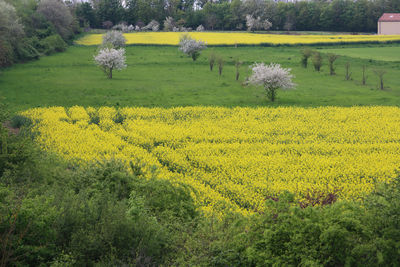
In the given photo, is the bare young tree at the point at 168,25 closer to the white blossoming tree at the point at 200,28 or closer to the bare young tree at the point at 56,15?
the white blossoming tree at the point at 200,28

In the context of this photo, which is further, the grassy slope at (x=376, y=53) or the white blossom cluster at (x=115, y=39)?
the white blossom cluster at (x=115, y=39)

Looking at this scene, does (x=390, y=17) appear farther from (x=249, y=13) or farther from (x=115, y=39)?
(x=115, y=39)

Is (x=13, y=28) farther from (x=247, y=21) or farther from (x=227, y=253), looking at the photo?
(x=247, y=21)

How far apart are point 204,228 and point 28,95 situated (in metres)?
29.3

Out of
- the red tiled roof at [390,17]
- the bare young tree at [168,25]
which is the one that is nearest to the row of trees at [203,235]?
the red tiled roof at [390,17]

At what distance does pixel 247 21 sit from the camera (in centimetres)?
10338

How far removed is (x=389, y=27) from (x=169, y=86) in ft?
244

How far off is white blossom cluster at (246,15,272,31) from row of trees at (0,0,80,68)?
4242 centimetres

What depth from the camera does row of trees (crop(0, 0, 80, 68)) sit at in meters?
46.3

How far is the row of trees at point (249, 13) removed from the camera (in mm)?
102688

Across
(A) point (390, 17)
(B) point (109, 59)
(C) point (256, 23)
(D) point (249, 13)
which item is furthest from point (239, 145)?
(D) point (249, 13)

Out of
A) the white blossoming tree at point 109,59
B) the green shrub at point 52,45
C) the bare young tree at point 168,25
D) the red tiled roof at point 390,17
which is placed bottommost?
the white blossoming tree at point 109,59

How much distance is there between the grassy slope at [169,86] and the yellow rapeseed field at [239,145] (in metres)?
2.89

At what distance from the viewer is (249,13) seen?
107875 mm
